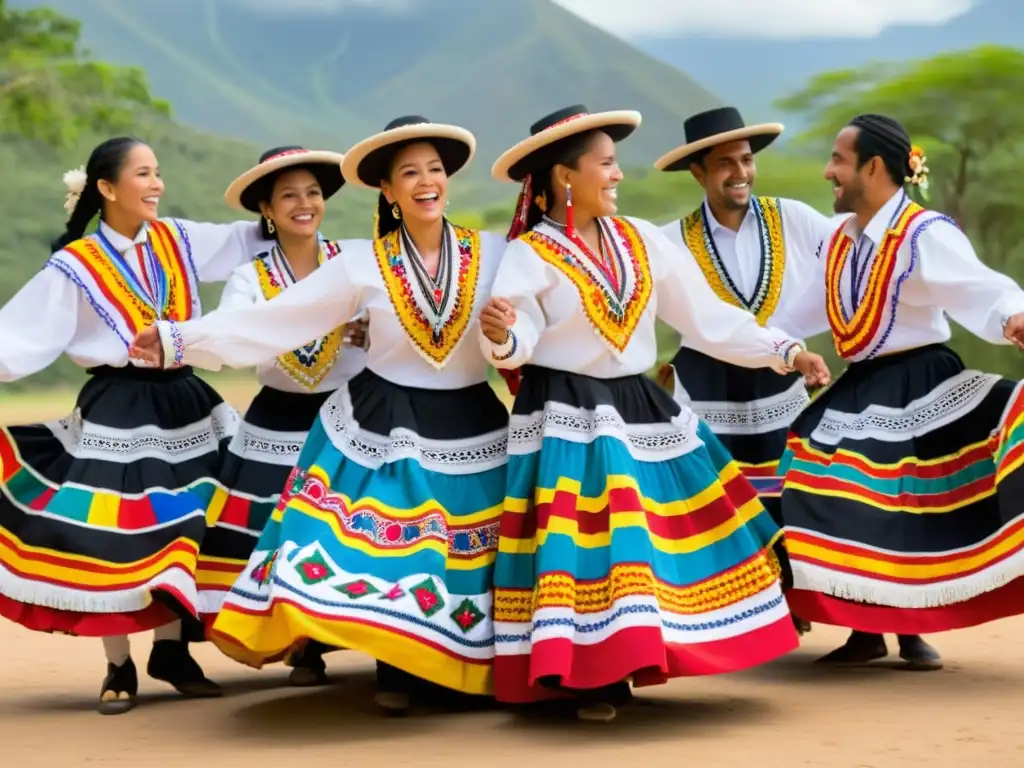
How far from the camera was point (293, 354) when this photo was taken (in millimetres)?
5594

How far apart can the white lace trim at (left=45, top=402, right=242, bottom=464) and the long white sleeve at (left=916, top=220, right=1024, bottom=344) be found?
234 centimetres

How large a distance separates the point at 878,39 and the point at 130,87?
9.26 m

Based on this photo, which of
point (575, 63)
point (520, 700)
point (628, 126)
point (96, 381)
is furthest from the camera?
point (575, 63)

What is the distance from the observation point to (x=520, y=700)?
15.4 feet

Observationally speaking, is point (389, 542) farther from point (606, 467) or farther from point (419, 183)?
point (419, 183)

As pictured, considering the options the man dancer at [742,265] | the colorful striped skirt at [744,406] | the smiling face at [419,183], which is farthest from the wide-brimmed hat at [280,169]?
the colorful striped skirt at [744,406]

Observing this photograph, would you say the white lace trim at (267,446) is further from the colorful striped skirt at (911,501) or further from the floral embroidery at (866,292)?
the floral embroidery at (866,292)

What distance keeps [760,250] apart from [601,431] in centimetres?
163

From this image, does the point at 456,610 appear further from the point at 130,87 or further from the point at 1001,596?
the point at 130,87

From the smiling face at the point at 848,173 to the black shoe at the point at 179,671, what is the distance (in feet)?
8.58

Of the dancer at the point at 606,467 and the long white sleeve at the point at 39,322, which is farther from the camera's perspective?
the long white sleeve at the point at 39,322

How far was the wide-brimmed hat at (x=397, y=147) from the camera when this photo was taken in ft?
16.4

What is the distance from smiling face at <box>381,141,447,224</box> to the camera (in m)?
5.04

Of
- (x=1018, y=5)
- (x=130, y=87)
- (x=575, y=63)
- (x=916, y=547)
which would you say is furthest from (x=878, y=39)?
(x=916, y=547)
